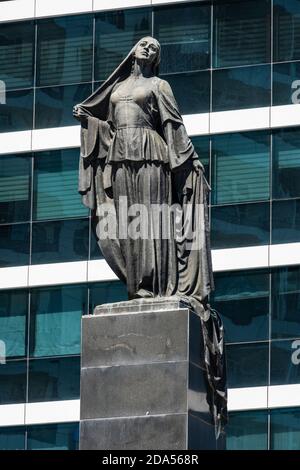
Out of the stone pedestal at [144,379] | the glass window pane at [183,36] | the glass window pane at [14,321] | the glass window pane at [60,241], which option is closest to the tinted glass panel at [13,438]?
the glass window pane at [14,321]

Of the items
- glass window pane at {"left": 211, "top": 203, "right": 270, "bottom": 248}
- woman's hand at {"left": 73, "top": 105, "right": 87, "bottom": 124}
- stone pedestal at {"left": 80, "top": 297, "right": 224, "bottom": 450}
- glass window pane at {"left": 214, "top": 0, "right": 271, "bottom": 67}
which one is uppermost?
glass window pane at {"left": 214, "top": 0, "right": 271, "bottom": 67}

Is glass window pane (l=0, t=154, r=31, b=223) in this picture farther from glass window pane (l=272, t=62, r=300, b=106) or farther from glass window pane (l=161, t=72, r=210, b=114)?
glass window pane (l=272, t=62, r=300, b=106)

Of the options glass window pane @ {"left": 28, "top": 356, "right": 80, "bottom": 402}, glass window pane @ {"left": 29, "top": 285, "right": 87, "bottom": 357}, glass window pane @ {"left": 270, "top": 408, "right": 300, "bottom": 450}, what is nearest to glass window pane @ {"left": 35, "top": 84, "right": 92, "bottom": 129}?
glass window pane @ {"left": 29, "top": 285, "right": 87, "bottom": 357}

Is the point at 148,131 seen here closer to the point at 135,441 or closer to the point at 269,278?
the point at 135,441

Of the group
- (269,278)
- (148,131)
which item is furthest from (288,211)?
(148,131)

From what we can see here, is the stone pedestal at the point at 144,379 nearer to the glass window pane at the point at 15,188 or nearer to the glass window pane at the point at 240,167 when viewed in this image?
the glass window pane at the point at 240,167

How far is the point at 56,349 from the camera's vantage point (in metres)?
58.7

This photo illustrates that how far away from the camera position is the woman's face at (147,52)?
108 ft

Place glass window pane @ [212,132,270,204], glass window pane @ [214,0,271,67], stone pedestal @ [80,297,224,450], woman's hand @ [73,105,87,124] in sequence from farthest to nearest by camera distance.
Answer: glass window pane @ [214,0,271,67] < glass window pane @ [212,132,270,204] < woman's hand @ [73,105,87,124] < stone pedestal @ [80,297,224,450]

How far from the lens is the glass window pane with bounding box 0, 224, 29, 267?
60.0m

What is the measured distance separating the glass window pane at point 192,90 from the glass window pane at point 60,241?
3.47 metres

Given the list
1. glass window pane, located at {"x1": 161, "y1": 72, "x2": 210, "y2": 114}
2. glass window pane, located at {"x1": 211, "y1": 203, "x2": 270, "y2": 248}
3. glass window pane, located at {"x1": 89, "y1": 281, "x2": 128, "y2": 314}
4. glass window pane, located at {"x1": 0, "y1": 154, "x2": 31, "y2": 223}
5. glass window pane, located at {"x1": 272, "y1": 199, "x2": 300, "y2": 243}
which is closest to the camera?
glass window pane, located at {"x1": 272, "y1": 199, "x2": 300, "y2": 243}

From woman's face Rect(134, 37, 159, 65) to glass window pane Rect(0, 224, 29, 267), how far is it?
1070 inches

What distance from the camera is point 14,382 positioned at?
194ft
